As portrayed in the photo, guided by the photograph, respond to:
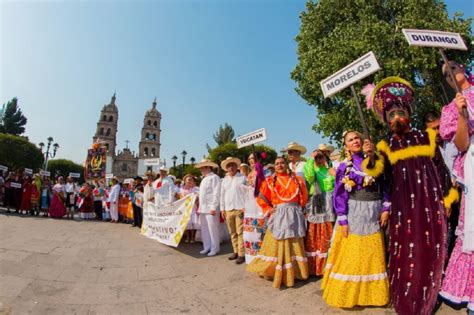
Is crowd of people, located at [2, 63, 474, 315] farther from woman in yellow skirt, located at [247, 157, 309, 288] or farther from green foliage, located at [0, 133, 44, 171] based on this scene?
green foliage, located at [0, 133, 44, 171]

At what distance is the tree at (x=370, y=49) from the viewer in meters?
11.3

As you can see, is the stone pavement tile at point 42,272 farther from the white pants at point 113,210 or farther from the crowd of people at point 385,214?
the white pants at point 113,210

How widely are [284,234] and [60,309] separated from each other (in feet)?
9.66

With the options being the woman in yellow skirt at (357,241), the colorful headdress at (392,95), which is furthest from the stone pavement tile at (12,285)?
the colorful headdress at (392,95)

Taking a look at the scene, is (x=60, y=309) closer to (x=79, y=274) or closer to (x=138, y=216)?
(x=79, y=274)

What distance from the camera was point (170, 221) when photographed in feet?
23.7

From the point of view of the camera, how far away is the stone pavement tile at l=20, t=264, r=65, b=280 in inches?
176

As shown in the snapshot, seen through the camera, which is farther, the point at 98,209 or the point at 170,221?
the point at 98,209

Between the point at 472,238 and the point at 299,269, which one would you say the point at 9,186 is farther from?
the point at 472,238

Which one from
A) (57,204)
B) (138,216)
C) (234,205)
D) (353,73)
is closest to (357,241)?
(353,73)

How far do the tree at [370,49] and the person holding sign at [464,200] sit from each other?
8745 millimetres

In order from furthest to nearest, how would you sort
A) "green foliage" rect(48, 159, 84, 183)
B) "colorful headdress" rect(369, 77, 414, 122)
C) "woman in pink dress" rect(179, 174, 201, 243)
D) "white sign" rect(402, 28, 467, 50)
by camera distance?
"green foliage" rect(48, 159, 84, 183) < "woman in pink dress" rect(179, 174, 201, 243) < "colorful headdress" rect(369, 77, 414, 122) < "white sign" rect(402, 28, 467, 50)

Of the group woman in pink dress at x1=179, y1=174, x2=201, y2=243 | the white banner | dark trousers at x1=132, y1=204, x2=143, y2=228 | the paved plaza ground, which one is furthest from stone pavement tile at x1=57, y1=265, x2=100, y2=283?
dark trousers at x1=132, y1=204, x2=143, y2=228

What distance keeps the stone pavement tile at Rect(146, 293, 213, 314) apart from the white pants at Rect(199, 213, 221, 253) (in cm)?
242
